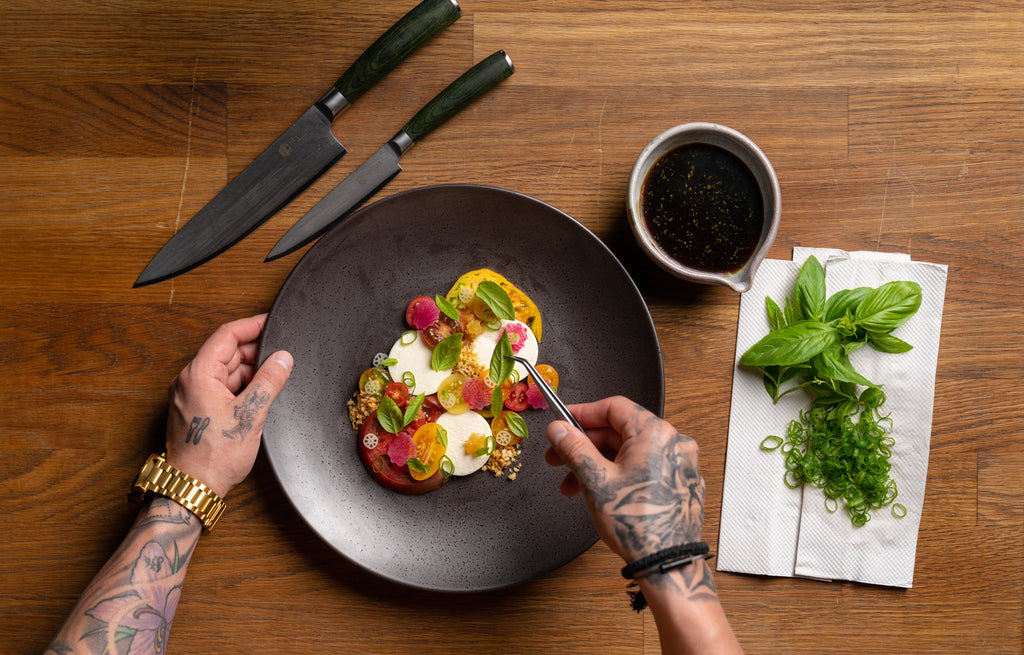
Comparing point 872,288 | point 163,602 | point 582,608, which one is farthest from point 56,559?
point 872,288

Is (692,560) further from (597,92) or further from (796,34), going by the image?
(796,34)

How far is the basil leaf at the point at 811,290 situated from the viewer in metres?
1.31

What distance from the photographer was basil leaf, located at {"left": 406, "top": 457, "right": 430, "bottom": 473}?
49.7 inches

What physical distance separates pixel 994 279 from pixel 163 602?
1.75m

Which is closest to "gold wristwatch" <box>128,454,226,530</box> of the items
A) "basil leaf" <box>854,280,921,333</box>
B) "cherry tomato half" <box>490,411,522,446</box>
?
"cherry tomato half" <box>490,411,522,446</box>

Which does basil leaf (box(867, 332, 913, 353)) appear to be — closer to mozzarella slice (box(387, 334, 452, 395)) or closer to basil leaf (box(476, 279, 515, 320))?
basil leaf (box(476, 279, 515, 320))

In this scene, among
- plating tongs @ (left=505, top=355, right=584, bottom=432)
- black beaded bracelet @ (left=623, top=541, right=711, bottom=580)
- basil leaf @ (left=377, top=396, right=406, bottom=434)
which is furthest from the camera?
basil leaf @ (left=377, top=396, right=406, bottom=434)

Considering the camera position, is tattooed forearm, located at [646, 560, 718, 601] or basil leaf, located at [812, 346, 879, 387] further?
basil leaf, located at [812, 346, 879, 387]

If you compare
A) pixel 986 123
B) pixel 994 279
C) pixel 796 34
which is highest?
pixel 796 34

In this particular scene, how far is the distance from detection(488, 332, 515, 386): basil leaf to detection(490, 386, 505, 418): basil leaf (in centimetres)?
2

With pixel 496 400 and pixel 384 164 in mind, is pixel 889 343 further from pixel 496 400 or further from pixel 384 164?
pixel 384 164

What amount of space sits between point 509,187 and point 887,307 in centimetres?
79

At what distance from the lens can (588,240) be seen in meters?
1.27

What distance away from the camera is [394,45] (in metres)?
1.29
